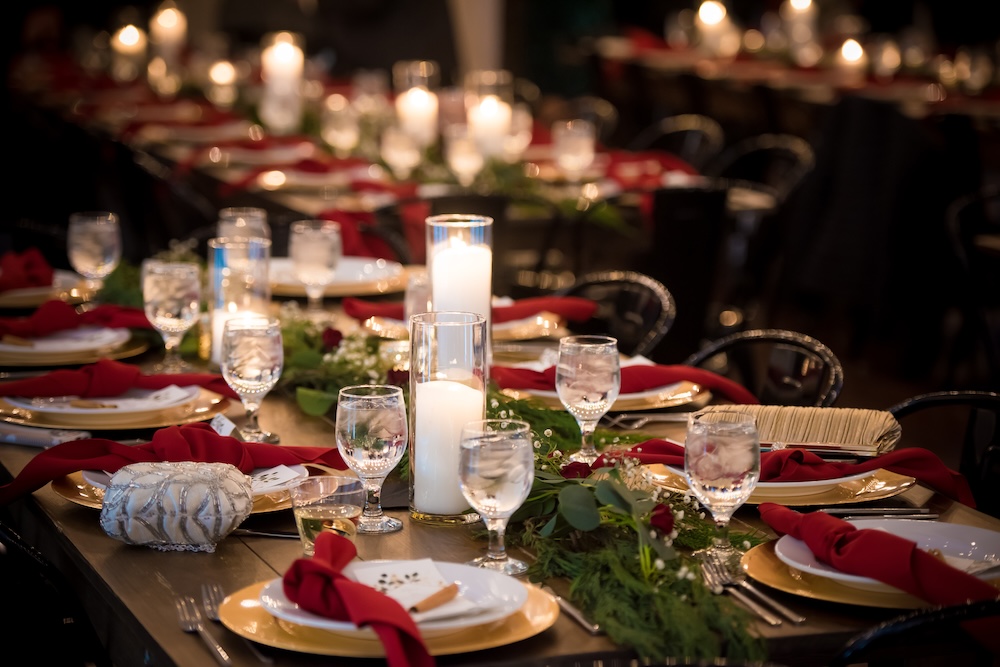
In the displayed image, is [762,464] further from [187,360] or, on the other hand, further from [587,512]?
[187,360]

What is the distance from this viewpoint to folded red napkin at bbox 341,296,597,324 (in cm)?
260

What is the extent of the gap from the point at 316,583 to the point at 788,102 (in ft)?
21.1

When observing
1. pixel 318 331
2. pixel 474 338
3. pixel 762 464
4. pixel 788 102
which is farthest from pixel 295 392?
pixel 788 102

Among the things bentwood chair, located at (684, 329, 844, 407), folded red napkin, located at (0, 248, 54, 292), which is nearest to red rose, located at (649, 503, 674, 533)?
bentwood chair, located at (684, 329, 844, 407)

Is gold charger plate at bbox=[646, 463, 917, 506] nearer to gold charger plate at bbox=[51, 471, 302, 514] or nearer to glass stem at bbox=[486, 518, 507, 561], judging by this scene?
glass stem at bbox=[486, 518, 507, 561]

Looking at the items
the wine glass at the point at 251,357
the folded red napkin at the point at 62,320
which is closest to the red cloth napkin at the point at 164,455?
the wine glass at the point at 251,357

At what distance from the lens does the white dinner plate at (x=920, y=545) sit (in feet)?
4.70

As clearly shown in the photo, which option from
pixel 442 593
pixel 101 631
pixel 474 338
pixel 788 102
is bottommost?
pixel 101 631

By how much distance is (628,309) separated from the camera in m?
2.93

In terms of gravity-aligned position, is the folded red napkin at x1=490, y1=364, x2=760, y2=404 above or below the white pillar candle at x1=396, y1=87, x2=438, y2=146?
below

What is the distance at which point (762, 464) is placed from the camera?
69.1 inches

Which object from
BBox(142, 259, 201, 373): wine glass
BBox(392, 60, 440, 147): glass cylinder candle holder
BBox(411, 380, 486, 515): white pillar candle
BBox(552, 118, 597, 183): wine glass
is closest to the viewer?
BBox(411, 380, 486, 515): white pillar candle

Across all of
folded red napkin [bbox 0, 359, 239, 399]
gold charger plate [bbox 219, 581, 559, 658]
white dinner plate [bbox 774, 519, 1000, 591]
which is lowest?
gold charger plate [bbox 219, 581, 559, 658]

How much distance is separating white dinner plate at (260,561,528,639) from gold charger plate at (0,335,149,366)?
3.86 ft
